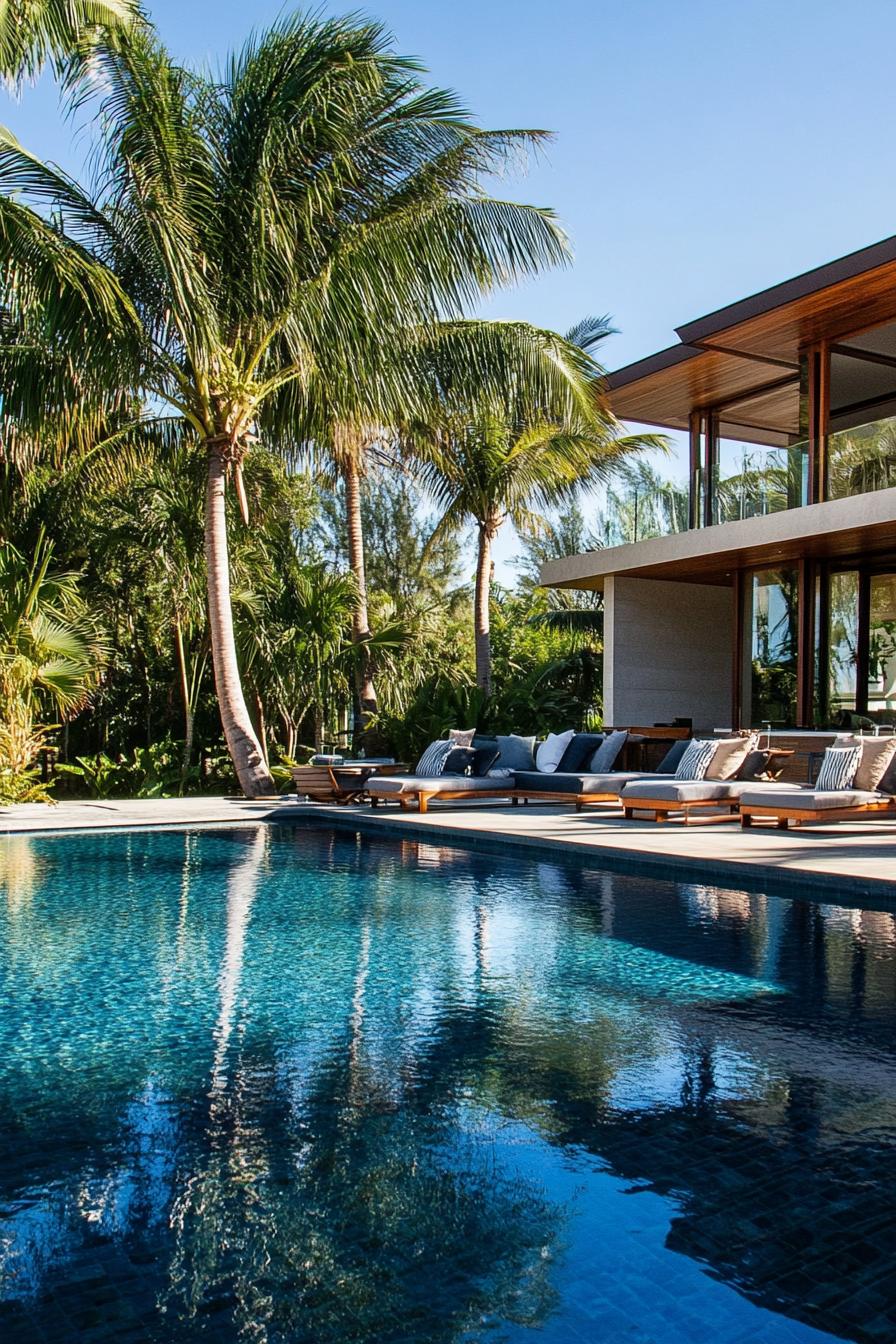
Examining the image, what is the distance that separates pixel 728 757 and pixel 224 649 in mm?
6264

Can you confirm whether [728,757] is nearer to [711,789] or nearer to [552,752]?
[711,789]

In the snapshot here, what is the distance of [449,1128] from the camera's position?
3633 millimetres

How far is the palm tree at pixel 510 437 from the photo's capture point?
15.4 m

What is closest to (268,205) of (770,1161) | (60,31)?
(60,31)

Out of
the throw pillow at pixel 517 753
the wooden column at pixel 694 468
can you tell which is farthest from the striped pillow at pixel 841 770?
the wooden column at pixel 694 468

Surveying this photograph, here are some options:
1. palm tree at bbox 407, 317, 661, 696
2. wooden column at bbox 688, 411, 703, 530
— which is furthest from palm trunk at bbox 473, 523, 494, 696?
wooden column at bbox 688, 411, 703, 530

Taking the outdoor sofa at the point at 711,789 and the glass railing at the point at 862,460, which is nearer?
the outdoor sofa at the point at 711,789

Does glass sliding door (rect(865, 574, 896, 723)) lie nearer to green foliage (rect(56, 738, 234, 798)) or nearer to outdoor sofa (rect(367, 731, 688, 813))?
outdoor sofa (rect(367, 731, 688, 813))

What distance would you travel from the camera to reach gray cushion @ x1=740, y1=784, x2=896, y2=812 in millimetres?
10273

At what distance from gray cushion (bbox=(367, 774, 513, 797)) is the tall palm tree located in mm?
2148

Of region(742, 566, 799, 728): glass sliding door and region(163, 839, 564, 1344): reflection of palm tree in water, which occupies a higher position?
region(742, 566, 799, 728): glass sliding door

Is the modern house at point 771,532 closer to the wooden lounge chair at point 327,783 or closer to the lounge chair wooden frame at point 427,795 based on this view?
the lounge chair wooden frame at point 427,795

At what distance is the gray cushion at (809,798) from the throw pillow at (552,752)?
11.1 feet

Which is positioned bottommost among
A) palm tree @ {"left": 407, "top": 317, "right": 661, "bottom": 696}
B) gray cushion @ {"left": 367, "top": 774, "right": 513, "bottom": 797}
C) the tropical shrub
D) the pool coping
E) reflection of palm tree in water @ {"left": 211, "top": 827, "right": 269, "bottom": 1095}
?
reflection of palm tree in water @ {"left": 211, "top": 827, "right": 269, "bottom": 1095}
